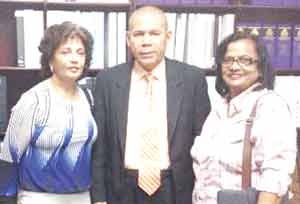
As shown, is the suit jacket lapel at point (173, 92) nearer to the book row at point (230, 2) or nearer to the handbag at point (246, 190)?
the handbag at point (246, 190)

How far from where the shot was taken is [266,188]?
1750 mm

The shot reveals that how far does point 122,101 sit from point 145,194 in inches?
15.9

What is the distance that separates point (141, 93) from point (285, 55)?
1.31 m

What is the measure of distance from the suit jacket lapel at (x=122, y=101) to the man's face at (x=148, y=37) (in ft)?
0.35

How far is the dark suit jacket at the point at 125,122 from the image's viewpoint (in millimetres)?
2145

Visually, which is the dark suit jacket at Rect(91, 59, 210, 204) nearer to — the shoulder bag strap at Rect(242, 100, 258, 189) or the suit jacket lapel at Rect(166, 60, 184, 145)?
the suit jacket lapel at Rect(166, 60, 184, 145)

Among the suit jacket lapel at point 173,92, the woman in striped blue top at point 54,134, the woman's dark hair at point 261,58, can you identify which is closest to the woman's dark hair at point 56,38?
the woman in striped blue top at point 54,134

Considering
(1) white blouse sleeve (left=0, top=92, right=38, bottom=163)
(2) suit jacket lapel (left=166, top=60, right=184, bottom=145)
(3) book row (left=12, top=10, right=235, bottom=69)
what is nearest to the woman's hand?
(2) suit jacket lapel (left=166, top=60, right=184, bottom=145)

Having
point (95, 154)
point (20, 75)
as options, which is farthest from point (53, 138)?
point (20, 75)

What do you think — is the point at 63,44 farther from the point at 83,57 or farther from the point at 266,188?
the point at 266,188

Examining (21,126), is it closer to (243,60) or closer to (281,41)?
(243,60)

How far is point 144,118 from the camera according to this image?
215cm

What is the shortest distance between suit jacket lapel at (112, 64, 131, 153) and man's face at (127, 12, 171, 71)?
0.11m

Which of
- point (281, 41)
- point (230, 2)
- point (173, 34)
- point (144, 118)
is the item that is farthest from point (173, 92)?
point (281, 41)
